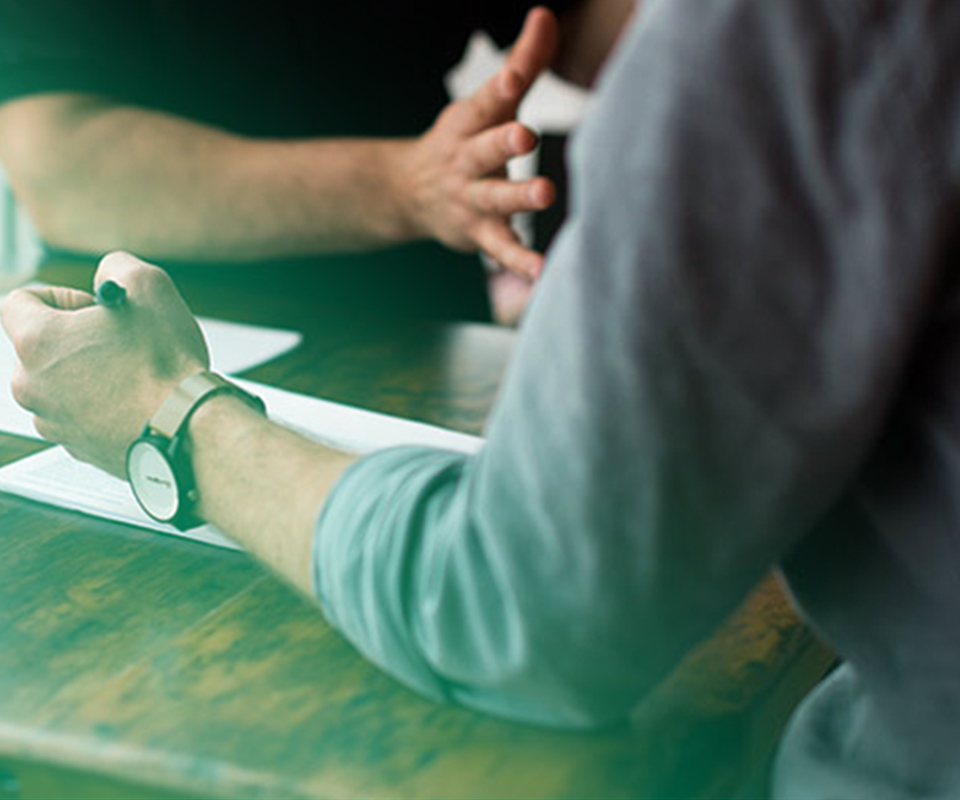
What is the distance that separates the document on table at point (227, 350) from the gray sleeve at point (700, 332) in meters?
0.53

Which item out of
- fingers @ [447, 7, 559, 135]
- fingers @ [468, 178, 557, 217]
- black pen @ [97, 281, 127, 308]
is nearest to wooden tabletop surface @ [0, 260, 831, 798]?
black pen @ [97, 281, 127, 308]

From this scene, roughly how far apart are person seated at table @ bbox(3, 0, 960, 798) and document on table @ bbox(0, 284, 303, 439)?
1.35 ft

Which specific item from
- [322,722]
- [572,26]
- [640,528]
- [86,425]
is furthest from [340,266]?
[640,528]

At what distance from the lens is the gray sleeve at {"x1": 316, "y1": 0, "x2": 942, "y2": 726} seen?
0.43 metres

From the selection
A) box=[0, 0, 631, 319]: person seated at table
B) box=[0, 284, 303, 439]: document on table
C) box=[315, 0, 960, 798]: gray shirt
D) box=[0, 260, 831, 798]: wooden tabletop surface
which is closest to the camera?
box=[315, 0, 960, 798]: gray shirt

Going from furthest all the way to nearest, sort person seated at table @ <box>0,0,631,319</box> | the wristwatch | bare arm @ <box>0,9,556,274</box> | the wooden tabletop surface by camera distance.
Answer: bare arm @ <box>0,9,556,274</box> < person seated at table @ <box>0,0,631,319</box> < the wristwatch < the wooden tabletop surface

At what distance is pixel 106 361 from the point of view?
79 cm

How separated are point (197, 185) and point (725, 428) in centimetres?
117

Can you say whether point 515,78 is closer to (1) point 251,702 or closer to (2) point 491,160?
(2) point 491,160

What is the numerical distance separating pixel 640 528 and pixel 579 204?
0.45ft

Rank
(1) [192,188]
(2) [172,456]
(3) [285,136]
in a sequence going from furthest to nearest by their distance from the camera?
(3) [285,136] < (1) [192,188] < (2) [172,456]

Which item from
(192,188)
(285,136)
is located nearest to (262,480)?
(192,188)

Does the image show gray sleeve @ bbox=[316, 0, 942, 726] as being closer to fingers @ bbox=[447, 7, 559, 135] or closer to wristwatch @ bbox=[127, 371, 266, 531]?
wristwatch @ bbox=[127, 371, 266, 531]

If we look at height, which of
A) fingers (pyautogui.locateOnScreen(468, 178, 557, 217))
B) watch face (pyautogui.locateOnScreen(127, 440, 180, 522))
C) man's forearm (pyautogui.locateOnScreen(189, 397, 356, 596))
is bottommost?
watch face (pyautogui.locateOnScreen(127, 440, 180, 522))
